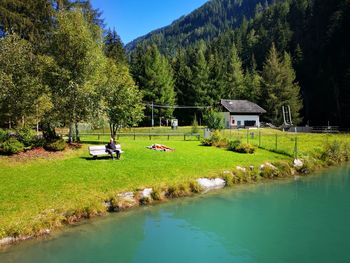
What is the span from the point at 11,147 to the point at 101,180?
664 cm

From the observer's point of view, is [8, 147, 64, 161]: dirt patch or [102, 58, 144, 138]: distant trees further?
[102, 58, 144, 138]: distant trees

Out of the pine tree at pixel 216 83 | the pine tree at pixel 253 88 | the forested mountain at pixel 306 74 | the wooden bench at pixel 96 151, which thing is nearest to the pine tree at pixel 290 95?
the forested mountain at pixel 306 74

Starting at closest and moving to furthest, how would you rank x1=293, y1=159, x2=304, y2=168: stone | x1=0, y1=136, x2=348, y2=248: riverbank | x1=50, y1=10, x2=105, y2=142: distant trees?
x1=0, y1=136, x2=348, y2=248: riverbank, x1=50, y1=10, x2=105, y2=142: distant trees, x1=293, y1=159, x2=304, y2=168: stone

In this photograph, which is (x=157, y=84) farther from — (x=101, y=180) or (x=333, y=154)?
(x=101, y=180)

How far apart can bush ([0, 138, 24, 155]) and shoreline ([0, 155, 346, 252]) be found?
8.19 m

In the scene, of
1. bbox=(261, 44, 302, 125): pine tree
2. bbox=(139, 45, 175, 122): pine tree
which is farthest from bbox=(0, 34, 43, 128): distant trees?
bbox=(261, 44, 302, 125): pine tree

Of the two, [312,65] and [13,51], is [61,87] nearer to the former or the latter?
[13,51]

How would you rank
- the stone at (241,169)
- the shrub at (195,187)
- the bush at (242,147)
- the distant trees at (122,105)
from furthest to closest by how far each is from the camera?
the distant trees at (122,105), the bush at (242,147), the stone at (241,169), the shrub at (195,187)

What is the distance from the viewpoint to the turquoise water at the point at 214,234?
13289 millimetres

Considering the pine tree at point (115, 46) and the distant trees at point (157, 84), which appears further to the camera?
the distant trees at point (157, 84)

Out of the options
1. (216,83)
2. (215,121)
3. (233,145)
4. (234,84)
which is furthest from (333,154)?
(234,84)

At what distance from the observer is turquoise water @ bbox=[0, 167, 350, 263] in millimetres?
13289

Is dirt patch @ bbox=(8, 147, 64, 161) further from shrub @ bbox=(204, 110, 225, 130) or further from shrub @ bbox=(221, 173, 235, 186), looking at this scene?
shrub @ bbox=(204, 110, 225, 130)

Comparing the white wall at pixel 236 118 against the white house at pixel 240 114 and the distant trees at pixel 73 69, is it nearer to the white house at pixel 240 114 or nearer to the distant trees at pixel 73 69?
the white house at pixel 240 114
